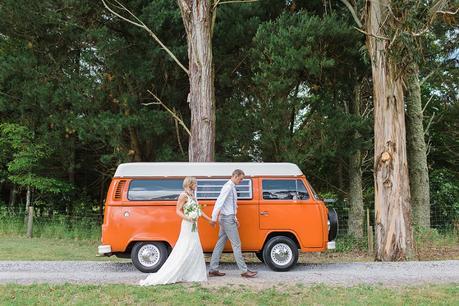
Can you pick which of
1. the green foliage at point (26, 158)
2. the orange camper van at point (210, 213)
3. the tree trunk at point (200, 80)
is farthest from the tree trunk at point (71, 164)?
the orange camper van at point (210, 213)

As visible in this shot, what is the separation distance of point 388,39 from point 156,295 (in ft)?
28.9

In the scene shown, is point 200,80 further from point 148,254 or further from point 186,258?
point 186,258

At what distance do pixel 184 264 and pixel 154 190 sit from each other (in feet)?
6.98

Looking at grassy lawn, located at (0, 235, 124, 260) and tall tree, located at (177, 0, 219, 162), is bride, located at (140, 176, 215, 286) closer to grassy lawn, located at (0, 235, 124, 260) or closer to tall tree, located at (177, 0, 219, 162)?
tall tree, located at (177, 0, 219, 162)

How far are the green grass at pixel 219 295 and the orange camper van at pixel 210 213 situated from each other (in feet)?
6.21

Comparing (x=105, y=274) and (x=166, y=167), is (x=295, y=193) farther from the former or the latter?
(x=105, y=274)

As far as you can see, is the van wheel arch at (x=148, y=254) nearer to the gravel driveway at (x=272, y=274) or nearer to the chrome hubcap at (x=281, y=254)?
the gravel driveway at (x=272, y=274)

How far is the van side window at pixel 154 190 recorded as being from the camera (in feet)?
34.1

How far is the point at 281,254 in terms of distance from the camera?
10.4m

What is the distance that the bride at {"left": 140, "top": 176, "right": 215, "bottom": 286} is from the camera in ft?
28.5

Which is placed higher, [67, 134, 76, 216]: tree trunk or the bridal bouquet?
[67, 134, 76, 216]: tree trunk

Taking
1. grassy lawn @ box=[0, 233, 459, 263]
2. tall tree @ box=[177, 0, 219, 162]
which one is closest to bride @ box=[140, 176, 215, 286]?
grassy lawn @ box=[0, 233, 459, 263]

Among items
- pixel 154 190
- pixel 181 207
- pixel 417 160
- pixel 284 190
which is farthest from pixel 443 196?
pixel 181 207

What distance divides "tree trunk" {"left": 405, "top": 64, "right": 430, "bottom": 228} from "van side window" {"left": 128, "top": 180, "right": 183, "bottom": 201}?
38.8 feet
